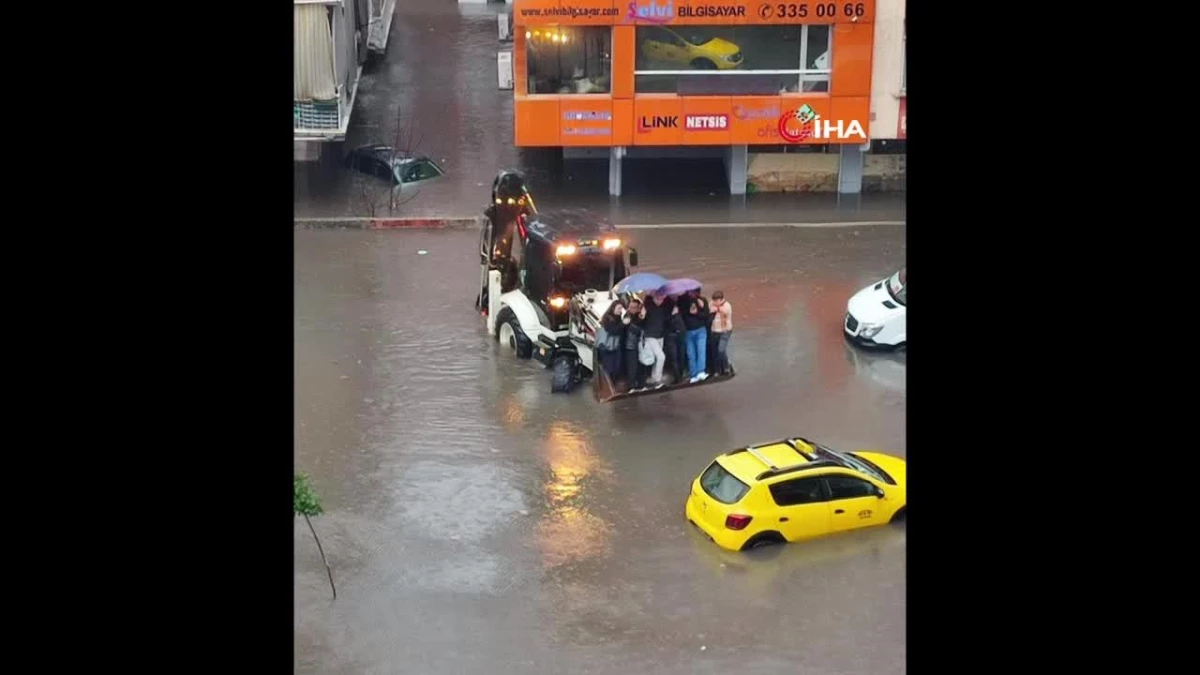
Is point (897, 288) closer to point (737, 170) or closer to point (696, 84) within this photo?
point (696, 84)

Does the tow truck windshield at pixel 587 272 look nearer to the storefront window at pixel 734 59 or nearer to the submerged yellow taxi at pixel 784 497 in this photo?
the submerged yellow taxi at pixel 784 497

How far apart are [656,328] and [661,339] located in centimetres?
16

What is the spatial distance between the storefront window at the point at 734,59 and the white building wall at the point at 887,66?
1.03 meters

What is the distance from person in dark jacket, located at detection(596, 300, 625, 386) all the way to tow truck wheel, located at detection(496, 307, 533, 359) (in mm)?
2677

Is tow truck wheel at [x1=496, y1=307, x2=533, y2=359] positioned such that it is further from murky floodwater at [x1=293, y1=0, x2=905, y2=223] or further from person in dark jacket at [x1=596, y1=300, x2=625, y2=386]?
murky floodwater at [x1=293, y1=0, x2=905, y2=223]

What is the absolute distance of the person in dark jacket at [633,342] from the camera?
2030 centimetres

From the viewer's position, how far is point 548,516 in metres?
17.9

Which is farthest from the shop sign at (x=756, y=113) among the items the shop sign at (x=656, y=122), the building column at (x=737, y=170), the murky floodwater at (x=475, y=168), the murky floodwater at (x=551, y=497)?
the murky floodwater at (x=551, y=497)

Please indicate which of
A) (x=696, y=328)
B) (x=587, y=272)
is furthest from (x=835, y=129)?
(x=696, y=328)

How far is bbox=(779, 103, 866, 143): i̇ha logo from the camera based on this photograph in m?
32.0

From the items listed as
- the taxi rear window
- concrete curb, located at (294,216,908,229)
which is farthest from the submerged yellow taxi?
concrete curb, located at (294,216,908,229)

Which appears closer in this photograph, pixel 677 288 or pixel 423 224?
pixel 677 288

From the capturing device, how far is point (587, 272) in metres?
22.5
